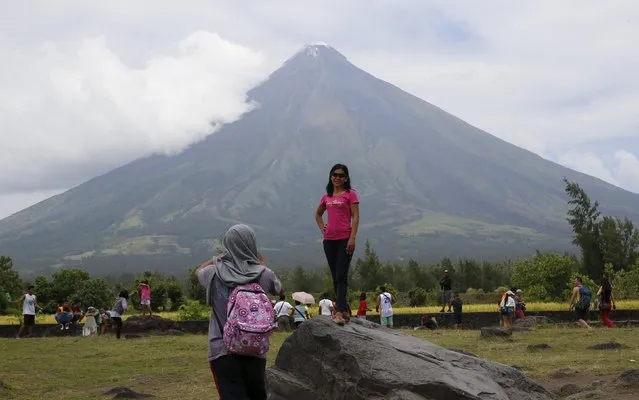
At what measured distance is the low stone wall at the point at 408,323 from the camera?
23516mm

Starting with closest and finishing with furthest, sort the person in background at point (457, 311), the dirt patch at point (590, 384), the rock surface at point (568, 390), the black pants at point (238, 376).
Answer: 1. the black pants at point (238, 376)
2. the dirt patch at point (590, 384)
3. the rock surface at point (568, 390)
4. the person in background at point (457, 311)

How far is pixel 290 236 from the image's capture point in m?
157

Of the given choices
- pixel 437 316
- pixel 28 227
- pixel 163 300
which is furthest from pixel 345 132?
pixel 437 316

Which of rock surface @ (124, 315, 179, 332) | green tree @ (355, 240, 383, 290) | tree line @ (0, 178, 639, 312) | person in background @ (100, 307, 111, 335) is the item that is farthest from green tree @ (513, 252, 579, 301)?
person in background @ (100, 307, 111, 335)

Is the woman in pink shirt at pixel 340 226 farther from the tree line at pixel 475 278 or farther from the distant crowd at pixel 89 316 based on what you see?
the tree line at pixel 475 278

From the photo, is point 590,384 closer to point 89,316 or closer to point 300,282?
point 89,316

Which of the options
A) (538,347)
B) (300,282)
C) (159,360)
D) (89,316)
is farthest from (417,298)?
(159,360)

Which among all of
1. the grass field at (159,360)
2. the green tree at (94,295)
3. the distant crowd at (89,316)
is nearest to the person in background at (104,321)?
the distant crowd at (89,316)

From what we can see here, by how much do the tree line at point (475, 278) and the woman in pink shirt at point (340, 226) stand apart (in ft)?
69.0

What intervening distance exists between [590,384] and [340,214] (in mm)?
4529

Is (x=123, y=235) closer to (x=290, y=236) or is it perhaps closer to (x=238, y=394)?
(x=290, y=236)

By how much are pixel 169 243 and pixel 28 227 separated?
53.3 m

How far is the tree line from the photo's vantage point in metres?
37.3

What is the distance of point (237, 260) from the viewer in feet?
20.0
